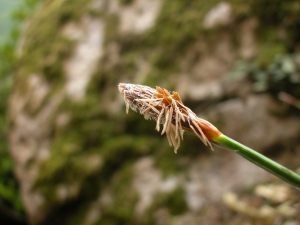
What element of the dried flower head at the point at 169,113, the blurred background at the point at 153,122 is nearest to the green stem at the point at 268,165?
the dried flower head at the point at 169,113

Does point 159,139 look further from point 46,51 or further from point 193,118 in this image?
point 193,118

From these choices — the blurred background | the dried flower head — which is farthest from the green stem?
the blurred background

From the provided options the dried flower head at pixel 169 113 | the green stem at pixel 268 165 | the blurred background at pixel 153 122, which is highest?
the blurred background at pixel 153 122

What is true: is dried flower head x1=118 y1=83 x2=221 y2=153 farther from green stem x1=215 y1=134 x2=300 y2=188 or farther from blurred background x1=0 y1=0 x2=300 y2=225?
blurred background x1=0 y1=0 x2=300 y2=225

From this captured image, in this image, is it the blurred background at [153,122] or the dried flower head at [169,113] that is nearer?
the dried flower head at [169,113]

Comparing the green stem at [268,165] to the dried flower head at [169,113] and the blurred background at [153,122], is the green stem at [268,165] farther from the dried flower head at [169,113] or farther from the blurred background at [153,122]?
the blurred background at [153,122]

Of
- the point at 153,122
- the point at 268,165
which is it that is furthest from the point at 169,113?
the point at 153,122

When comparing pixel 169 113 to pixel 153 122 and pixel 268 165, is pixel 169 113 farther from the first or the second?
pixel 153 122
